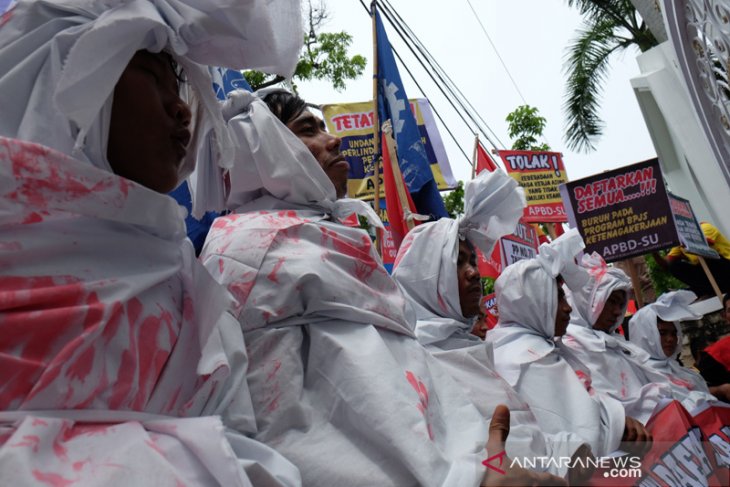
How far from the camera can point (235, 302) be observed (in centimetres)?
192

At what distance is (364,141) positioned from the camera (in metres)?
9.20

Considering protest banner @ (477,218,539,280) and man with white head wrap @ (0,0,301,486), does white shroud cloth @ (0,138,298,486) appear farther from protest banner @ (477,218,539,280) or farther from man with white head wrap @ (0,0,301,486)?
protest banner @ (477,218,539,280)

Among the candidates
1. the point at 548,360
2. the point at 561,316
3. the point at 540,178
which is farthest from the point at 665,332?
the point at 540,178

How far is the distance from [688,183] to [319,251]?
1622 cm

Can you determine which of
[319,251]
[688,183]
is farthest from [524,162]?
[319,251]

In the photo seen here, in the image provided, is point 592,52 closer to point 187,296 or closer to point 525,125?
point 525,125

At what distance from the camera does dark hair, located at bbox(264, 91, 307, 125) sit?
2.83 m

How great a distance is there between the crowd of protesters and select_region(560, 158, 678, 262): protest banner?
629 centimetres

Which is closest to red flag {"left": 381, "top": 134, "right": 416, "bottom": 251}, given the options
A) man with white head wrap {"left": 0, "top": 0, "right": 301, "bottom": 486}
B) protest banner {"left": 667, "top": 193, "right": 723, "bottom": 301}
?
protest banner {"left": 667, "top": 193, "right": 723, "bottom": 301}

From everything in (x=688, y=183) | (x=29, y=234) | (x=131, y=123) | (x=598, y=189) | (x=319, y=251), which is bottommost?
(x=688, y=183)

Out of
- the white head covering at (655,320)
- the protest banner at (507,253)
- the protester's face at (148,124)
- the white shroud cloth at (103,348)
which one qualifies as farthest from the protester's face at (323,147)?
the white head covering at (655,320)

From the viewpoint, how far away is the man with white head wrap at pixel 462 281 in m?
3.17

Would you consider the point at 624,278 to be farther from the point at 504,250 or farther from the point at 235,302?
the point at 235,302

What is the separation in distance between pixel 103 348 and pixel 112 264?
19 centimetres
